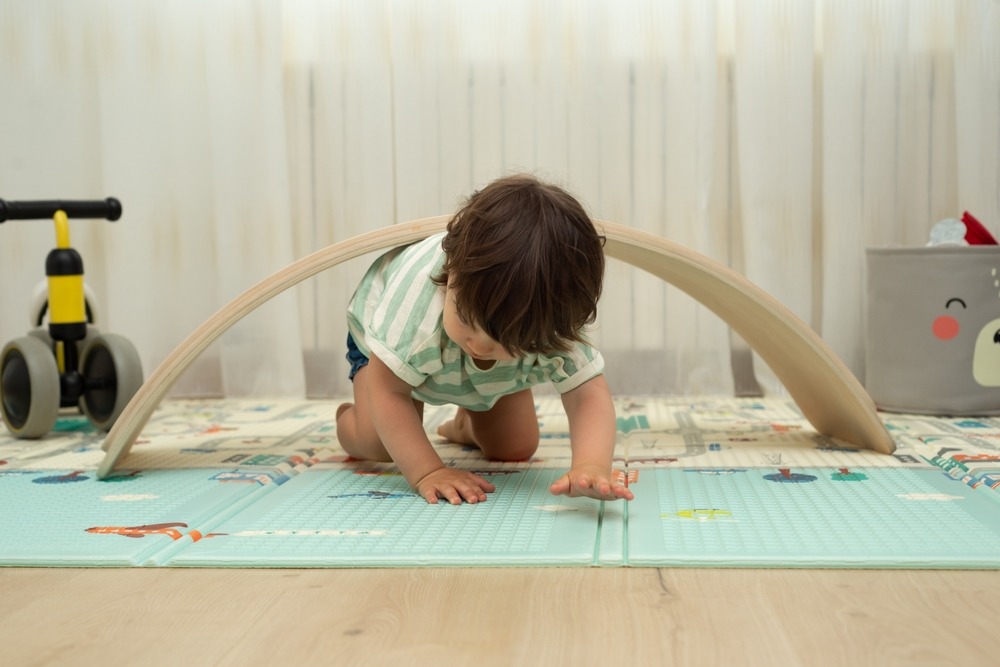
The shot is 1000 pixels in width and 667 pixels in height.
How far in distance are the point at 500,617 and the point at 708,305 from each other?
88cm

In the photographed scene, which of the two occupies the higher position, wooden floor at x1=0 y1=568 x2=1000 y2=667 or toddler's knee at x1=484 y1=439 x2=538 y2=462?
wooden floor at x1=0 y1=568 x2=1000 y2=667

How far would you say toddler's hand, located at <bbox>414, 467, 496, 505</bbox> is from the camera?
1132mm

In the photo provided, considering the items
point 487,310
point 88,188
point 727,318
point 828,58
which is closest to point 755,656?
point 487,310

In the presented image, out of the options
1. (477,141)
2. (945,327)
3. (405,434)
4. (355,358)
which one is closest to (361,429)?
(355,358)

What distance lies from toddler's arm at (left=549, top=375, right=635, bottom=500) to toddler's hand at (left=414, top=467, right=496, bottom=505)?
3.4 inches

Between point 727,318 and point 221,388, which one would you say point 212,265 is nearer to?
point 221,388

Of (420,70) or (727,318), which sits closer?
(727,318)

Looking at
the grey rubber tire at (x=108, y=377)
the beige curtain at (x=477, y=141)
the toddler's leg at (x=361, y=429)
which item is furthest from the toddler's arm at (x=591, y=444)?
the beige curtain at (x=477, y=141)

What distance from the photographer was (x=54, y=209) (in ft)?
5.96

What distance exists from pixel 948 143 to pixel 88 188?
1.83 meters

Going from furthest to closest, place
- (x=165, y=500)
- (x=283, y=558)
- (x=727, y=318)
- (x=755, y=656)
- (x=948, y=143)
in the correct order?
(x=948, y=143)
(x=727, y=318)
(x=165, y=500)
(x=283, y=558)
(x=755, y=656)

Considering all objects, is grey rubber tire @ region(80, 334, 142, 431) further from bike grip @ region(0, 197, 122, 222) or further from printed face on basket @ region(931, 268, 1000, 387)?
printed face on basket @ region(931, 268, 1000, 387)

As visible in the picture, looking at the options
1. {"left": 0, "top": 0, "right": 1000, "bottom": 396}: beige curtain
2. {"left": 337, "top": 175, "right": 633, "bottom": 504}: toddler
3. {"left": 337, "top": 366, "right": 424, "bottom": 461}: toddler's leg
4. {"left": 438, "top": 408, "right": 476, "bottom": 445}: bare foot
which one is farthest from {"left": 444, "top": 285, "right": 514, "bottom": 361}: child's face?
{"left": 0, "top": 0, "right": 1000, "bottom": 396}: beige curtain

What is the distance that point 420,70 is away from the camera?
85.7 inches
